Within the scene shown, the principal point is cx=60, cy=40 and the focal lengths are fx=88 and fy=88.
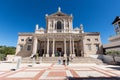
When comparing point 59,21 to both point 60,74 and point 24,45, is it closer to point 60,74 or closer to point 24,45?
point 24,45

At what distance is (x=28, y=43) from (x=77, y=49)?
15.3m

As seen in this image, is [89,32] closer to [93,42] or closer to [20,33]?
[93,42]

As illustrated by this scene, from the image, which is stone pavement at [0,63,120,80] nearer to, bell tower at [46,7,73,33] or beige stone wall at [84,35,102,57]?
beige stone wall at [84,35,102,57]

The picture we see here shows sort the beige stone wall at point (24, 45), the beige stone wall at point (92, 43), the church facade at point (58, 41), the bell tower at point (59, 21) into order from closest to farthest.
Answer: the church facade at point (58, 41) → the beige stone wall at point (92, 43) → the beige stone wall at point (24, 45) → the bell tower at point (59, 21)

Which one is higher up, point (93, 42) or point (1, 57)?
point (93, 42)

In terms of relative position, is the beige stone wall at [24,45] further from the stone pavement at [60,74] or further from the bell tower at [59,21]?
the stone pavement at [60,74]

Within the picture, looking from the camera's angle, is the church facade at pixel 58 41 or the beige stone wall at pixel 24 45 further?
the beige stone wall at pixel 24 45

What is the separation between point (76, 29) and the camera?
26.2 m

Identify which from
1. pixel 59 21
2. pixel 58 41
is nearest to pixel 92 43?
pixel 58 41

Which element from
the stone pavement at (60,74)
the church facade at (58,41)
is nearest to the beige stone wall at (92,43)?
the church facade at (58,41)

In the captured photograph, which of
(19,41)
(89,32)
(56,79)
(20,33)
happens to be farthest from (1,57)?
(89,32)

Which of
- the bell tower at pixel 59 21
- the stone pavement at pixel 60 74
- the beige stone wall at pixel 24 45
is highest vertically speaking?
the bell tower at pixel 59 21

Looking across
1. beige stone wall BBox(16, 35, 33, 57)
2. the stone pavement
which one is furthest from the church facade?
the stone pavement

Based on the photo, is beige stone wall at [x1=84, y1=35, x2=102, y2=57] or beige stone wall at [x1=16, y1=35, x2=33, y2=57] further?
beige stone wall at [x1=16, y1=35, x2=33, y2=57]
